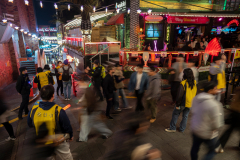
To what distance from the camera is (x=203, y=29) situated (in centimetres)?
1650

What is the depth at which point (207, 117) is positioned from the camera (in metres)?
2.88

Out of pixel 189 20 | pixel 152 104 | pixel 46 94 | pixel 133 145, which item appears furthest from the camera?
pixel 189 20

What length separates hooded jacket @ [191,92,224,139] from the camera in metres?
2.86

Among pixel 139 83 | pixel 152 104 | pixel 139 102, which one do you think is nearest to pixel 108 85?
pixel 139 83

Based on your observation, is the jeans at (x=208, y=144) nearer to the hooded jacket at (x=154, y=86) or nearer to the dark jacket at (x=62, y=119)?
the hooded jacket at (x=154, y=86)

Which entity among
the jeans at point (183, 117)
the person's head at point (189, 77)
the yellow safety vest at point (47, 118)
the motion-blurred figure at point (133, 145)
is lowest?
the jeans at point (183, 117)

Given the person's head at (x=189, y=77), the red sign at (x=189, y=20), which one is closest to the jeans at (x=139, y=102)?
the person's head at (x=189, y=77)

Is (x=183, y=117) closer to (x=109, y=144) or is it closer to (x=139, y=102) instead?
(x=139, y=102)

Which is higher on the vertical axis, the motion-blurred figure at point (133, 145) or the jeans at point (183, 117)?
the motion-blurred figure at point (133, 145)

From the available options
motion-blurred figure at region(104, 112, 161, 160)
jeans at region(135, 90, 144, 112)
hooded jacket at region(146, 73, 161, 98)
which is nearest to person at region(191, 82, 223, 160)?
motion-blurred figure at region(104, 112, 161, 160)

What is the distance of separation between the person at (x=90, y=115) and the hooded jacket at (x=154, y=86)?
1.90 metres

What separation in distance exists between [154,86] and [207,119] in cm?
227

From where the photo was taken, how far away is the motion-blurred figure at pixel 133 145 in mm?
2385

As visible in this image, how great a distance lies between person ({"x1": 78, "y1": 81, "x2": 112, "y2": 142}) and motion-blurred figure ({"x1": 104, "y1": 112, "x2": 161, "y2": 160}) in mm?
1291
